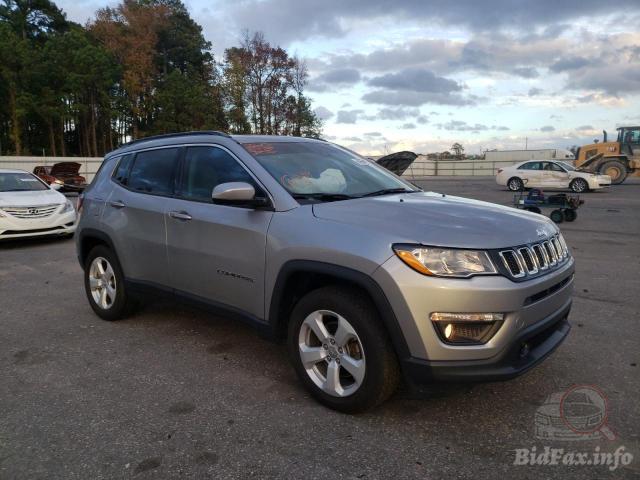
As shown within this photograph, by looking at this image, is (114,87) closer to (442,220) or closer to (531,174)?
(531,174)

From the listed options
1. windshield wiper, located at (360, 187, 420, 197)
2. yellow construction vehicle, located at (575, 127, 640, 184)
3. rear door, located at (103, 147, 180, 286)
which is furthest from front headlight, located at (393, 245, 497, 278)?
yellow construction vehicle, located at (575, 127, 640, 184)

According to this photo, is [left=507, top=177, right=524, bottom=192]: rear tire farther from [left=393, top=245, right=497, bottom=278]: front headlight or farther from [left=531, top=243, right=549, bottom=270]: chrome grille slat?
[left=393, top=245, right=497, bottom=278]: front headlight

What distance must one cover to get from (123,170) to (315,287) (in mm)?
2635

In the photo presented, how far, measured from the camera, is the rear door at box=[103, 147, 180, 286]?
4.25 meters

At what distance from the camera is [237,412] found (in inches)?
124

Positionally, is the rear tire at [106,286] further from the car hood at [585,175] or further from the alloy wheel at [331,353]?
the car hood at [585,175]

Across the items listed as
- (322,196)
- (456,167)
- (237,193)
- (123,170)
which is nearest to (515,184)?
(123,170)

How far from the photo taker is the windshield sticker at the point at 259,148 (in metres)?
3.79

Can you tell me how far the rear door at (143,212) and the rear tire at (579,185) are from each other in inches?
816

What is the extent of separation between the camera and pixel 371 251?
280 centimetres

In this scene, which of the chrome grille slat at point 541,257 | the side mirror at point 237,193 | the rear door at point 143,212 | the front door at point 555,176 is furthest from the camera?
the front door at point 555,176

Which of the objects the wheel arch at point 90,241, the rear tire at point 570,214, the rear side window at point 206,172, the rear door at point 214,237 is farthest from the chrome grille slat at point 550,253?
the rear tire at point 570,214

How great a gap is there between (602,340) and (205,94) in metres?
41.1

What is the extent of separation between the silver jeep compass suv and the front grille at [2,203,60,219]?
19.2ft
